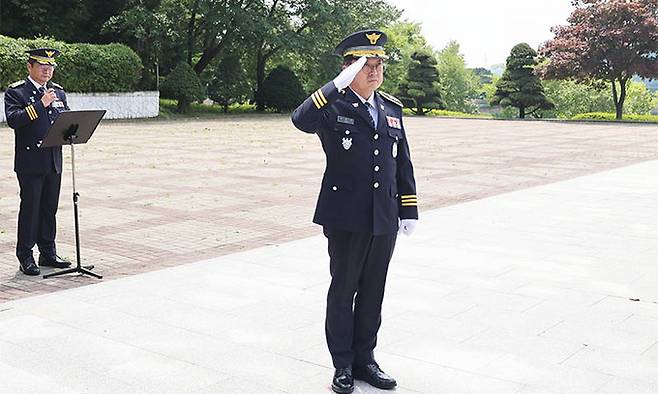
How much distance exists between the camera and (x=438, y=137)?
2411cm

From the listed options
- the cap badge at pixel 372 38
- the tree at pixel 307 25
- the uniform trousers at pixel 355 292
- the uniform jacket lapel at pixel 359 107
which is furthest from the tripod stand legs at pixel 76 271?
the tree at pixel 307 25

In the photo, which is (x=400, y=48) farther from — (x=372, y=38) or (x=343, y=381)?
(x=343, y=381)

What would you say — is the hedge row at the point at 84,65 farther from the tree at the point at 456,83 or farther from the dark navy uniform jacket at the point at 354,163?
the tree at the point at 456,83

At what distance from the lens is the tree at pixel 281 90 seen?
125 feet

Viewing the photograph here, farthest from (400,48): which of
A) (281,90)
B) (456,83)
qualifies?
(281,90)

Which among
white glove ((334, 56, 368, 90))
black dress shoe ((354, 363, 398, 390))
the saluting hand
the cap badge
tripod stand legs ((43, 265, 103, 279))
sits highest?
the cap badge

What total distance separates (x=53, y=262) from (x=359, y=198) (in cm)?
377

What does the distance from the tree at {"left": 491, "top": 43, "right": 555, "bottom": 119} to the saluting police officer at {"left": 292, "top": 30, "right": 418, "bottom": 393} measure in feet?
121

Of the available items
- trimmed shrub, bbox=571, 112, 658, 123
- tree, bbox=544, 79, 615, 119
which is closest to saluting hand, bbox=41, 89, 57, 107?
trimmed shrub, bbox=571, 112, 658, 123

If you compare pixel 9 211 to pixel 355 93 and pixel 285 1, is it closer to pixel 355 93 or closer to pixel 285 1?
pixel 355 93

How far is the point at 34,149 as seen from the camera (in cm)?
643

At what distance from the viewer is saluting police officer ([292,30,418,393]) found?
154 inches

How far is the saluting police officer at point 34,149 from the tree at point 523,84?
35.3 meters

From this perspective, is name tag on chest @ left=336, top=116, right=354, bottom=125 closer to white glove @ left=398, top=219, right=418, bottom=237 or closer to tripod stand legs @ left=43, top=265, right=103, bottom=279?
white glove @ left=398, top=219, right=418, bottom=237
